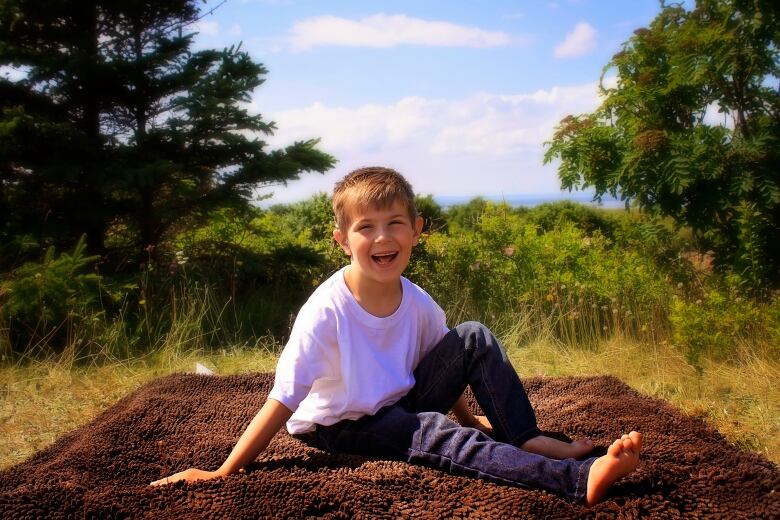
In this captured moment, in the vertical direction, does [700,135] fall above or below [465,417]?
above

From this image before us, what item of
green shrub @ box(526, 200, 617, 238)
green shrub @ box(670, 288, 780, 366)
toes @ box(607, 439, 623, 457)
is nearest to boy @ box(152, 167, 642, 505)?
toes @ box(607, 439, 623, 457)

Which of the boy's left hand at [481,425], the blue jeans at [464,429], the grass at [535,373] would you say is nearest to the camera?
the blue jeans at [464,429]

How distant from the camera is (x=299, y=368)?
225 centimetres

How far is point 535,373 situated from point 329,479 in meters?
2.28

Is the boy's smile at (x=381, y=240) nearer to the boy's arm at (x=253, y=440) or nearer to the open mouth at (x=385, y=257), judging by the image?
the open mouth at (x=385, y=257)

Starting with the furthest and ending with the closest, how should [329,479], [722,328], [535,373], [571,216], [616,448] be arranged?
[571,216] < [535,373] < [722,328] < [329,479] < [616,448]

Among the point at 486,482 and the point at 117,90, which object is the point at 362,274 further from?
the point at 117,90

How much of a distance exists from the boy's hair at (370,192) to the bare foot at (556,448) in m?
0.89

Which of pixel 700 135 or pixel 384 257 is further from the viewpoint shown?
pixel 700 135

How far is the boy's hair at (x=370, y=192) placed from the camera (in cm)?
236

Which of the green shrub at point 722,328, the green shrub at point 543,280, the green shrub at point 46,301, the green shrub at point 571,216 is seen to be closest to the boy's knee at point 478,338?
the green shrub at point 722,328

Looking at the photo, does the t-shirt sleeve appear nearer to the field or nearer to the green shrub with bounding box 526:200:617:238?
the field

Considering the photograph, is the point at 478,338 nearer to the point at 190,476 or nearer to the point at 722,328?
the point at 190,476

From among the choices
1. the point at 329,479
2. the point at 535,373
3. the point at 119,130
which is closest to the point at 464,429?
the point at 329,479
